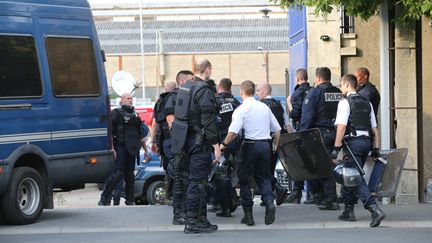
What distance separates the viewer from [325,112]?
12289 millimetres

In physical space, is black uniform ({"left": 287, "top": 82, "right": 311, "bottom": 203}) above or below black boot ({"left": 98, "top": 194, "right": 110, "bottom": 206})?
above

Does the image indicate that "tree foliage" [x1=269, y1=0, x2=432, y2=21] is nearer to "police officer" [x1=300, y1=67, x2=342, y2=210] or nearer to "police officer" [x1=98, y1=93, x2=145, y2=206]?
"police officer" [x1=300, y1=67, x2=342, y2=210]

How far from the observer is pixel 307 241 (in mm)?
9508

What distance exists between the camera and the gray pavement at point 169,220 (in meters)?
10.8

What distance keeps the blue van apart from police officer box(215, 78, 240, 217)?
1.62m

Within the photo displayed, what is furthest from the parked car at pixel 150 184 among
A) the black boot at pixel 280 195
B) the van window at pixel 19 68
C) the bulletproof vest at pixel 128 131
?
the van window at pixel 19 68

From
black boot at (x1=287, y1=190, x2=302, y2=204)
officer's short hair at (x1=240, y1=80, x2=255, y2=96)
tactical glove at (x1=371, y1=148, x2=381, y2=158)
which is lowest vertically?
black boot at (x1=287, y1=190, x2=302, y2=204)

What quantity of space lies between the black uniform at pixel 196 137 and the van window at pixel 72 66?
2.19 metres

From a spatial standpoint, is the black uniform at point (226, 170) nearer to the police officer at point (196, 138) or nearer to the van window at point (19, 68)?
the police officer at point (196, 138)

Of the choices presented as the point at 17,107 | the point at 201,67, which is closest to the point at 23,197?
the point at 17,107

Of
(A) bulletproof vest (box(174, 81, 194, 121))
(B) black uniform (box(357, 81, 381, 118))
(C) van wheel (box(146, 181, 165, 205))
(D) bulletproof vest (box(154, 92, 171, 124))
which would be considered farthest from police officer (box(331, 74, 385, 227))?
(C) van wheel (box(146, 181, 165, 205))

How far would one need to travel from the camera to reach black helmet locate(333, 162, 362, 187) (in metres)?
10.4

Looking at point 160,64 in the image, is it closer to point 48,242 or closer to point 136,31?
point 136,31

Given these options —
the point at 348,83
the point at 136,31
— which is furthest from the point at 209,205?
the point at 136,31
